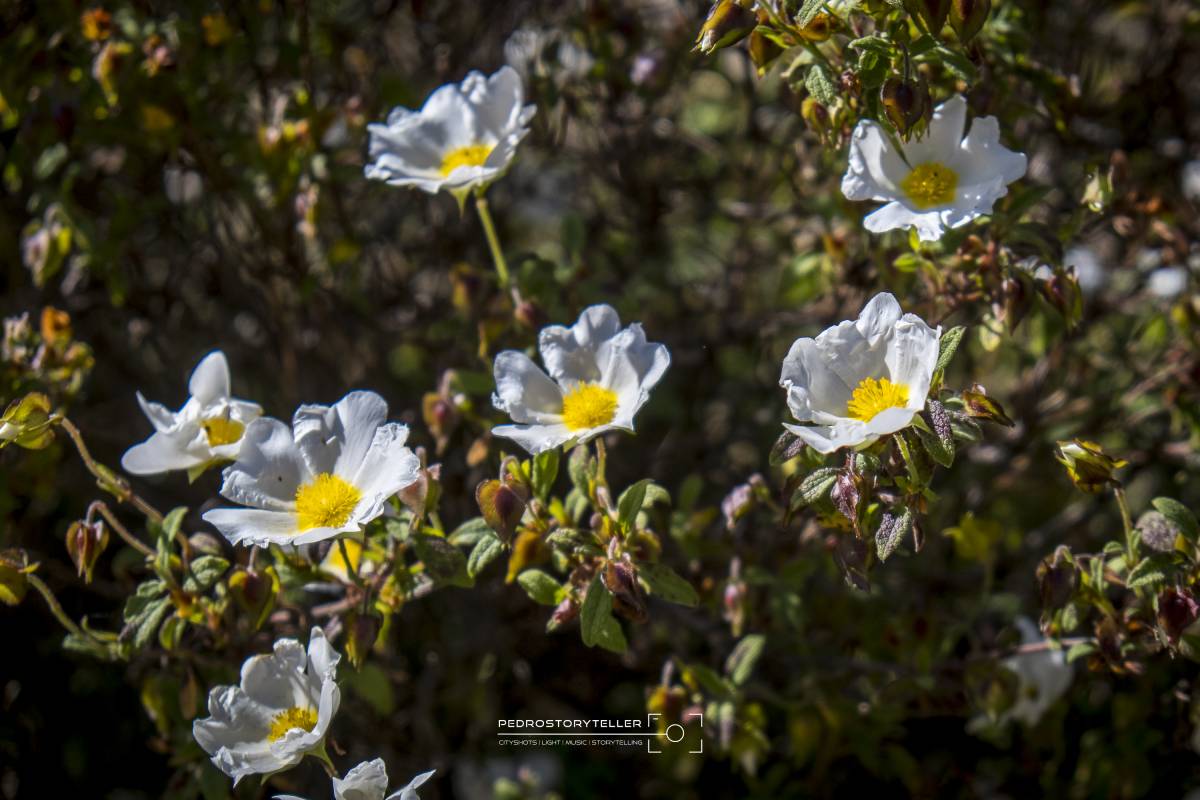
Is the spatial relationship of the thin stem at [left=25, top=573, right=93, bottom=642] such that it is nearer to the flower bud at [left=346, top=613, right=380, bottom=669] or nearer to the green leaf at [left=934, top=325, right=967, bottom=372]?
the flower bud at [left=346, top=613, right=380, bottom=669]

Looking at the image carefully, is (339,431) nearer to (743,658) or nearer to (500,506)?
(500,506)

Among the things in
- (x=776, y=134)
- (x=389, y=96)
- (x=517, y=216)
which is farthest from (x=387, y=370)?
(x=776, y=134)

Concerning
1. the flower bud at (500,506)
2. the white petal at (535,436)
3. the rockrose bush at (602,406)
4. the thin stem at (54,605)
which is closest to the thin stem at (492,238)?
the rockrose bush at (602,406)

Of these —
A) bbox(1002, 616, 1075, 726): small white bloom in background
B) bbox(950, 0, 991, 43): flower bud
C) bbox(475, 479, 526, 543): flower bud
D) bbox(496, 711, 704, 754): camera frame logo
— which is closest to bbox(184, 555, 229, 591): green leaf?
bbox(475, 479, 526, 543): flower bud

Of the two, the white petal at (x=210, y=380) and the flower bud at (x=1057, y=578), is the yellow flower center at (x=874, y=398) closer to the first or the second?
the flower bud at (x=1057, y=578)

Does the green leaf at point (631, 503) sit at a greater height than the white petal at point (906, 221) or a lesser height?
lesser

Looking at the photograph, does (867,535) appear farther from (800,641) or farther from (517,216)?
(517,216)
